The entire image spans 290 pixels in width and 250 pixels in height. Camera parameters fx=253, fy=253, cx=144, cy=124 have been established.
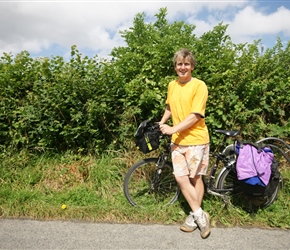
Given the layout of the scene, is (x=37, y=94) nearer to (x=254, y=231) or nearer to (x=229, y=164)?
(x=229, y=164)

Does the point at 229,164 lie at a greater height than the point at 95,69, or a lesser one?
lesser

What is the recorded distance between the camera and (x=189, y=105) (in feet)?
9.20

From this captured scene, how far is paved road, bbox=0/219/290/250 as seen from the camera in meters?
2.76

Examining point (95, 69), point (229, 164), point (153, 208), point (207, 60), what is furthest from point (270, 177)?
point (95, 69)

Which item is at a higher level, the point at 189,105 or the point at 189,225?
the point at 189,105

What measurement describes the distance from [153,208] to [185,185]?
66cm

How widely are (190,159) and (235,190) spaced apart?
991 mm

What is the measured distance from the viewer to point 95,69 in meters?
4.08

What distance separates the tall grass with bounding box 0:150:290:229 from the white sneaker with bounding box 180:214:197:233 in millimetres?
155

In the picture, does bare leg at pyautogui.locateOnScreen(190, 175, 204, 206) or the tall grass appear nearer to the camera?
bare leg at pyautogui.locateOnScreen(190, 175, 204, 206)

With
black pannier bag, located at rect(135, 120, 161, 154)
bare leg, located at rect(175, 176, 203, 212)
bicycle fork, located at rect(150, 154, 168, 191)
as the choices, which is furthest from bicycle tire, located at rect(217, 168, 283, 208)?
black pannier bag, located at rect(135, 120, 161, 154)

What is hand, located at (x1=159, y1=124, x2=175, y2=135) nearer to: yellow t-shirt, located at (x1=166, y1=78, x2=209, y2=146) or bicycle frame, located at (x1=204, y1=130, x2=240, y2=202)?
yellow t-shirt, located at (x1=166, y1=78, x2=209, y2=146)

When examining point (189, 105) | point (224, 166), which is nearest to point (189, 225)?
point (224, 166)

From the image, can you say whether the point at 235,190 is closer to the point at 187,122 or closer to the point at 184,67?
the point at 187,122
